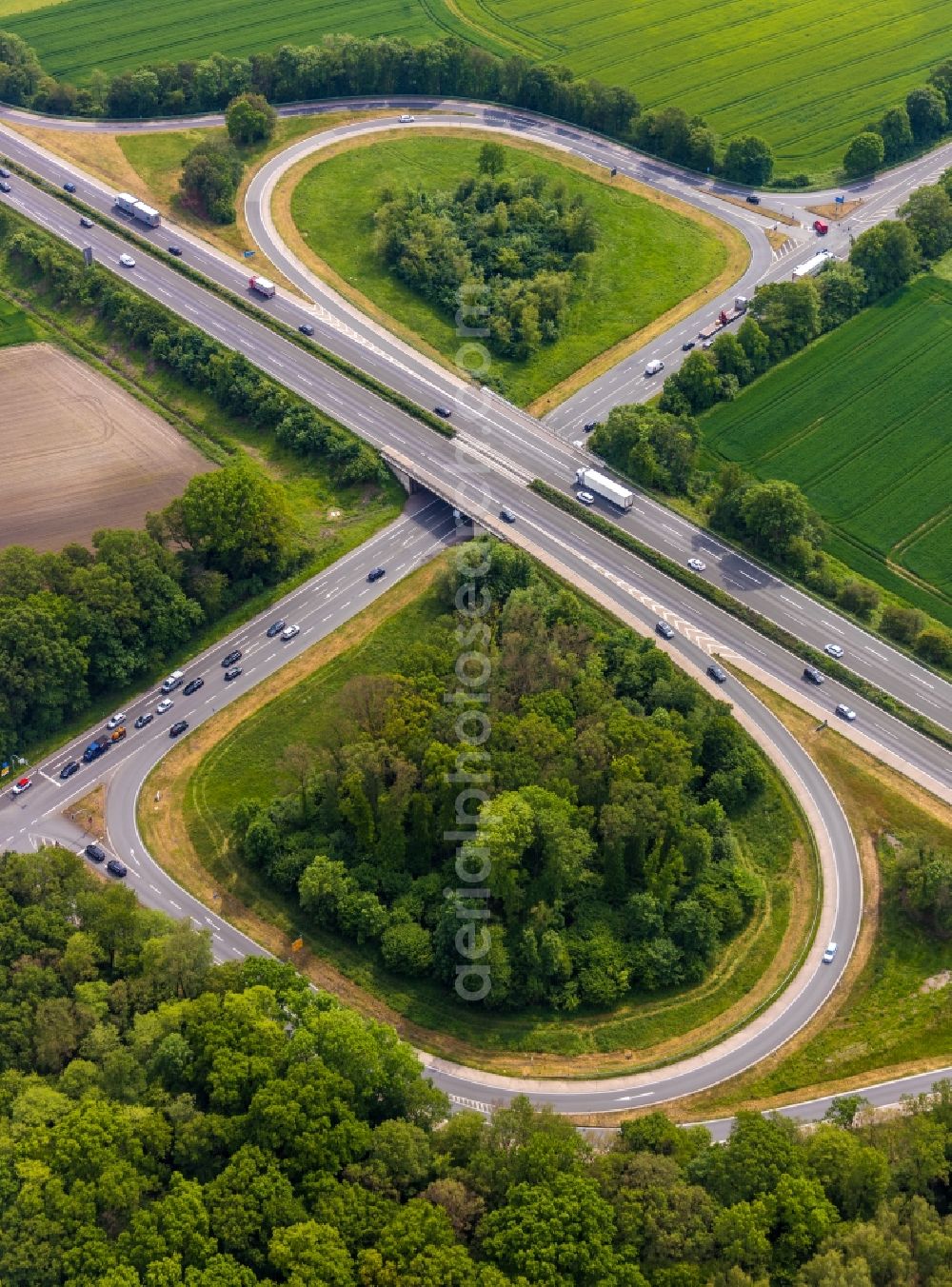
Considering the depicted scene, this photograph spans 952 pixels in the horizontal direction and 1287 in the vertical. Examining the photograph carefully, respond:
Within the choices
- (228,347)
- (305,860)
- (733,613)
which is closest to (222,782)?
(305,860)

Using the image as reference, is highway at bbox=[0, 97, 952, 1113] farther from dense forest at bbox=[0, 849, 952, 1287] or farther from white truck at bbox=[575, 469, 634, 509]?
dense forest at bbox=[0, 849, 952, 1287]

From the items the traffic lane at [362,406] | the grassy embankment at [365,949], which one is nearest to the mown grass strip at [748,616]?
the traffic lane at [362,406]

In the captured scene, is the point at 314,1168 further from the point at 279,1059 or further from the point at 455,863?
the point at 455,863

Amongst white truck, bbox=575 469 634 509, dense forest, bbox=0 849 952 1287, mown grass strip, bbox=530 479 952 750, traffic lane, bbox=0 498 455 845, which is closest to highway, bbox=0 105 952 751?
mown grass strip, bbox=530 479 952 750

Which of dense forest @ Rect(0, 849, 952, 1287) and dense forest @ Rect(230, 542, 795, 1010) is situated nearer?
dense forest @ Rect(0, 849, 952, 1287)

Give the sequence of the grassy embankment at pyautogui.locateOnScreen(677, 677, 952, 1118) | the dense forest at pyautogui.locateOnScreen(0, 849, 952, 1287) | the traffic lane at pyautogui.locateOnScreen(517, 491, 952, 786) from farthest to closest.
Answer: the traffic lane at pyautogui.locateOnScreen(517, 491, 952, 786), the grassy embankment at pyautogui.locateOnScreen(677, 677, 952, 1118), the dense forest at pyautogui.locateOnScreen(0, 849, 952, 1287)
